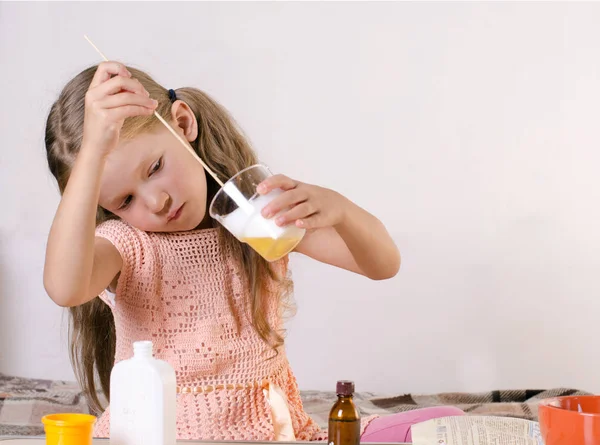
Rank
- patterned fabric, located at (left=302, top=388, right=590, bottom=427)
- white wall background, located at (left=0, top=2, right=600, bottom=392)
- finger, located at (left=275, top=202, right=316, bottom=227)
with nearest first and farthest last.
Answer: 1. finger, located at (left=275, top=202, right=316, bottom=227)
2. patterned fabric, located at (left=302, top=388, right=590, bottom=427)
3. white wall background, located at (left=0, top=2, right=600, bottom=392)

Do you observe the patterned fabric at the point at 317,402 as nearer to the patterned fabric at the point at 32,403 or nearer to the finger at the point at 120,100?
the patterned fabric at the point at 32,403

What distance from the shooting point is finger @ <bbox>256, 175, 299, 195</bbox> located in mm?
760

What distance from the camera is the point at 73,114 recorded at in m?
1.19

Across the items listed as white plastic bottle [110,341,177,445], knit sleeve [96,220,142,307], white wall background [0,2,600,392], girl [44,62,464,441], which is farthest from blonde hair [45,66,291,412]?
white wall background [0,2,600,392]

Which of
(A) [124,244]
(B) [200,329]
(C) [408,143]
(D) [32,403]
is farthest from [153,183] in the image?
(C) [408,143]

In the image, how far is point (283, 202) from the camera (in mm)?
789

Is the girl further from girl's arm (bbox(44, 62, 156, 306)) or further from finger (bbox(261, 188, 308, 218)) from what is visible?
finger (bbox(261, 188, 308, 218))

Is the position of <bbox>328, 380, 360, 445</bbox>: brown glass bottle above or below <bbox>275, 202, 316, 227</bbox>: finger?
below

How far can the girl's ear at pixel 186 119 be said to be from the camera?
4.08 feet

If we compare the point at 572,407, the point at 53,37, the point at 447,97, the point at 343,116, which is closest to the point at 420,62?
the point at 447,97

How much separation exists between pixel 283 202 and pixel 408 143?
1761 millimetres

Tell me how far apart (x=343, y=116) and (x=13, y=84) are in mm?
1081

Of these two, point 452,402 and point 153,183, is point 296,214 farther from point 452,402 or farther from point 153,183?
point 452,402

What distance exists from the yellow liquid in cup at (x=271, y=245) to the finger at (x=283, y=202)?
0.12ft
